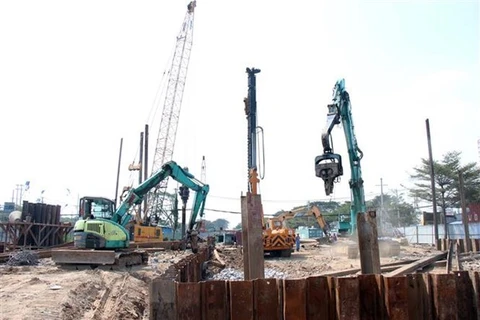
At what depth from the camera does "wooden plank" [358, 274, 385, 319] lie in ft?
17.0

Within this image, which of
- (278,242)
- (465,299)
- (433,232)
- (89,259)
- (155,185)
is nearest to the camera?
(465,299)

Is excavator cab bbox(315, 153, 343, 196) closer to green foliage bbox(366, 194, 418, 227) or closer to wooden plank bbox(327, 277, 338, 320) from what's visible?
wooden plank bbox(327, 277, 338, 320)

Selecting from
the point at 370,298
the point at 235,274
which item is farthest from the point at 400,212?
the point at 370,298

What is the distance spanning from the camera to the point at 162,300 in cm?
523

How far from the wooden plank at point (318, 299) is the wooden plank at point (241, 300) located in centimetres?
68

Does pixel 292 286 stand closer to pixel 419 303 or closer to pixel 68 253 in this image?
pixel 419 303

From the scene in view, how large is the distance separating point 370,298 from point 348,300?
313mm

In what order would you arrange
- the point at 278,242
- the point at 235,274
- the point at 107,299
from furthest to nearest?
the point at 278,242
the point at 235,274
the point at 107,299

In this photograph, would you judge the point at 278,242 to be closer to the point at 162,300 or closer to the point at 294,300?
the point at 294,300

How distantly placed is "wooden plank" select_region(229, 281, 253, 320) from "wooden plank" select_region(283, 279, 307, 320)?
0.41 meters

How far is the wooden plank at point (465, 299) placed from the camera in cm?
540

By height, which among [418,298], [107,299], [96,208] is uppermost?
[96,208]

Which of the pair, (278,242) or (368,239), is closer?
(368,239)

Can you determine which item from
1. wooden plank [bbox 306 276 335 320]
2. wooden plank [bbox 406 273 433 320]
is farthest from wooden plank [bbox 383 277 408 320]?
wooden plank [bbox 306 276 335 320]
